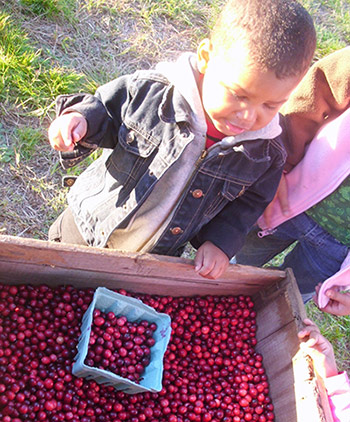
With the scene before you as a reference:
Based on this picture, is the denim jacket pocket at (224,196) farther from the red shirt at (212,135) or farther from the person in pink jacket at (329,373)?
the person in pink jacket at (329,373)

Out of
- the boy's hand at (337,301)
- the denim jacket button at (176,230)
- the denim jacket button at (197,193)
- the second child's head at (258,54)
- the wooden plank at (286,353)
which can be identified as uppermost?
the second child's head at (258,54)

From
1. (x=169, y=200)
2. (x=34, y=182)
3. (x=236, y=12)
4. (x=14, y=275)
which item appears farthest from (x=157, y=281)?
(x=34, y=182)

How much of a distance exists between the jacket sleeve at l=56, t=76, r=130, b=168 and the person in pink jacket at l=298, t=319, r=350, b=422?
133 cm

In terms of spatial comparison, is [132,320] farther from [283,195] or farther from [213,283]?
[283,195]

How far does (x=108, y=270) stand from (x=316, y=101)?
1203 millimetres

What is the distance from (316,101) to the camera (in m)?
2.04

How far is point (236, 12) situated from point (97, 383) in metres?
1.63

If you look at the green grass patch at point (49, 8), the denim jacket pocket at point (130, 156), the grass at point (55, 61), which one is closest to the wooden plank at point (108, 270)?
the denim jacket pocket at point (130, 156)

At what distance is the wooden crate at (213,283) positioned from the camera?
2.02m

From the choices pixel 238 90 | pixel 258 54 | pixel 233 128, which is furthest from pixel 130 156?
pixel 258 54

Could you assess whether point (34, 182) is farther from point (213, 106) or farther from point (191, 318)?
point (213, 106)

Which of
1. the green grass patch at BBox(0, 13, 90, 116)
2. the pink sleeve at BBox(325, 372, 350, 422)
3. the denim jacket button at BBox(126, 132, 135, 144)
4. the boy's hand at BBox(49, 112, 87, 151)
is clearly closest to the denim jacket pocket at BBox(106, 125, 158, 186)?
the denim jacket button at BBox(126, 132, 135, 144)

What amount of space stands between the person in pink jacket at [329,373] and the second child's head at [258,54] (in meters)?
1.17

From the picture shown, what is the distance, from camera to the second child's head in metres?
1.48
